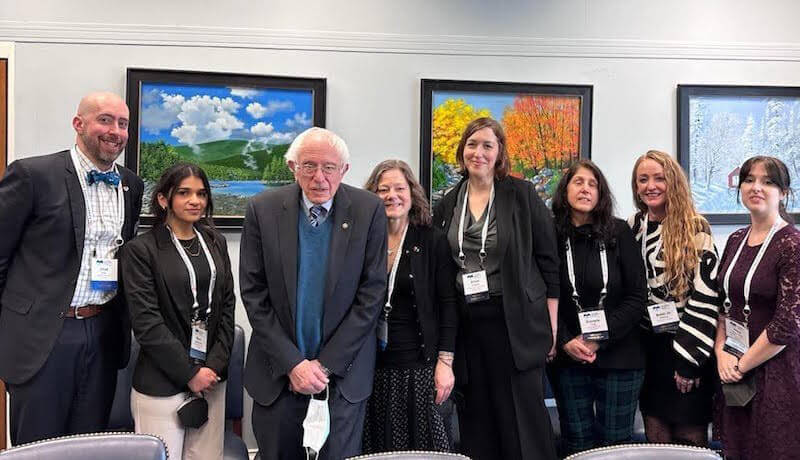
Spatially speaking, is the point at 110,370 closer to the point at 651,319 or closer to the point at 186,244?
the point at 186,244

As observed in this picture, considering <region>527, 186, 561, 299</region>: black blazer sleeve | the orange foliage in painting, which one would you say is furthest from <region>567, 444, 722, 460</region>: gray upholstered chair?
the orange foliage in painting

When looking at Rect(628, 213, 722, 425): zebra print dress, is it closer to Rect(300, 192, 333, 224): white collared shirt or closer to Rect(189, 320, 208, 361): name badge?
Rect(300, 192, 333, 224): white collared shirt

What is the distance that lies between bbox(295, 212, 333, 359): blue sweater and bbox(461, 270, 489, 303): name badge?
25.7 inches

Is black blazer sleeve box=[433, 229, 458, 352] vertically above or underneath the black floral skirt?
above

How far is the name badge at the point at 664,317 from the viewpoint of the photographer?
253 cm

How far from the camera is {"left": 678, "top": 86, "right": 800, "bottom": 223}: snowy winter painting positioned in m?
3.68

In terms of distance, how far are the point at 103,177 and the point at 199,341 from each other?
2.43ft

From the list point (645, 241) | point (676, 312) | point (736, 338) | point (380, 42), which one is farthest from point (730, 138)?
point (380, 42)

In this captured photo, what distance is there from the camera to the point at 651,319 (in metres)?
2.55

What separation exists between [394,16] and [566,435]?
8.06 feet

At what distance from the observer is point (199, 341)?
2.34 meters

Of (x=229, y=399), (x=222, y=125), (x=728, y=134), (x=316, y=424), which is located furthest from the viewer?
(x=728, y=134)

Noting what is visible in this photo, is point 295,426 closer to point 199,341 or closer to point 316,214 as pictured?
point 199,341

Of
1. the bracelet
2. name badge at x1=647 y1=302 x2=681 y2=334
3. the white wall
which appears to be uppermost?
the white wall
